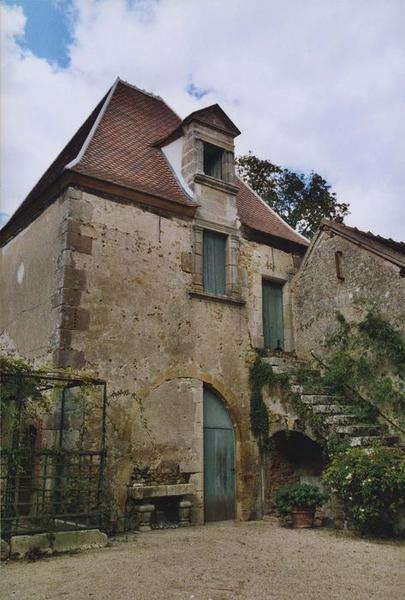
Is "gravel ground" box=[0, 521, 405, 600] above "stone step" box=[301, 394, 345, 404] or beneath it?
beneath

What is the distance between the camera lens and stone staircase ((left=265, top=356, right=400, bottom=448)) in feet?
26.5

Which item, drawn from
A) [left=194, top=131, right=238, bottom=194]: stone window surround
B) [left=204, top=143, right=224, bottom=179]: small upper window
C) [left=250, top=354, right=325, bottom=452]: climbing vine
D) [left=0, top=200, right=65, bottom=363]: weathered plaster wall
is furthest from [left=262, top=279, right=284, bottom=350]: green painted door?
[left=0, top=200, right=65, bottom=363]: weathered plaster wall

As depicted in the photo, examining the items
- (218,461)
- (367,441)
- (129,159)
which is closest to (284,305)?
(218,461)

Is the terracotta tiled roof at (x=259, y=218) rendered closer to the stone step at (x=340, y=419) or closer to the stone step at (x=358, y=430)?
the stone step at (x=340, y=419)

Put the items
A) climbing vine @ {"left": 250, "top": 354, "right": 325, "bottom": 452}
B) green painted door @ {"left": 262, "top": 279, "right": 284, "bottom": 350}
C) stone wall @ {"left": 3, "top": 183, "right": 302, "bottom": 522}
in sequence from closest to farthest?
stone wall @ {"left": 3, "top": 183, "right": 302, "bottom": 522}, climbing vine @ {"left": 250, "top": 354, "right": 325, "bottom": 452}, green painted door @ {"left": 262, "top": 279, "right": 284, "bottom": 350}

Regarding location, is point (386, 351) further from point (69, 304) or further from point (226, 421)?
point (69, 304)

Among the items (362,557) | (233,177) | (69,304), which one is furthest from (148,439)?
(233,177)

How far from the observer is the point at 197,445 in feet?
29.4

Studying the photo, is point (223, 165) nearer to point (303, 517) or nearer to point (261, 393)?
point (261, 393)

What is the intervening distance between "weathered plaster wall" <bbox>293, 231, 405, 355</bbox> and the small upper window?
2.56 m

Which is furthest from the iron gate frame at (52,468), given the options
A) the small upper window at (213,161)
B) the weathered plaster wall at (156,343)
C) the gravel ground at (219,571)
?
the small upper window at (213,161)

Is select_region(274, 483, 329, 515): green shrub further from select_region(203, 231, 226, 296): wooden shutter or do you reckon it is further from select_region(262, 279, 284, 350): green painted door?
select_region(203, 231, 226, 296): wooden shutter

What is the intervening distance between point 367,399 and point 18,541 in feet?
19.3

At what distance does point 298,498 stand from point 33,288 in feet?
→ 18.3
